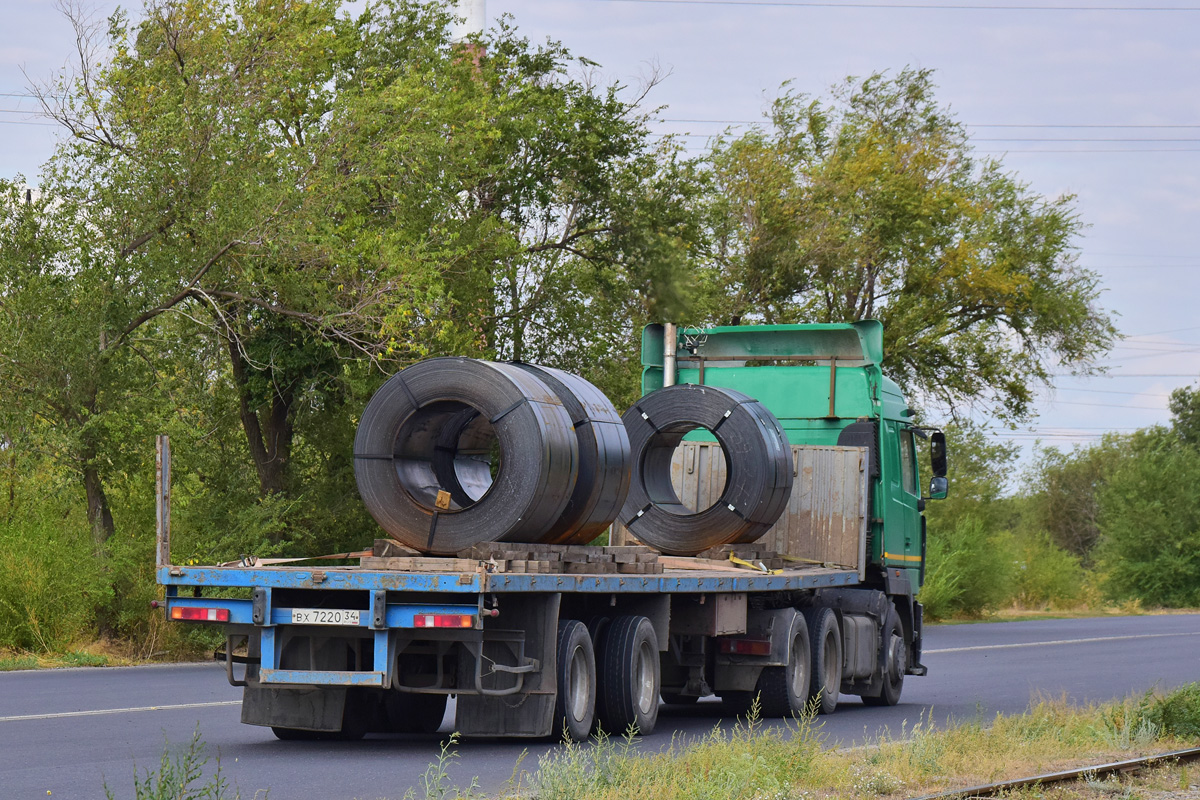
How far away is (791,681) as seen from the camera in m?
14.4

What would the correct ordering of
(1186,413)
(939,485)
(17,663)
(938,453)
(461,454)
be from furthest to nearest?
(1186,413) → (17,663) → (939,485) → (938,453) → (461,454)

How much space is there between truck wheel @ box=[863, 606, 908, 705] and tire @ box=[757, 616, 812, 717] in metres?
2.12

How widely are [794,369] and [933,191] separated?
23.1 meters

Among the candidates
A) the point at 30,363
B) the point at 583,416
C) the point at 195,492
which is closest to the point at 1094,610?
the point at 195,492

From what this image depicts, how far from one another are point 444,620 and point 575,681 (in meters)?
1.55

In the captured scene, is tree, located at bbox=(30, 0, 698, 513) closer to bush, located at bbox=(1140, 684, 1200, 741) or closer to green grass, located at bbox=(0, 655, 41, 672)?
green grass, located at bbox=(0, 655, 41, 672)

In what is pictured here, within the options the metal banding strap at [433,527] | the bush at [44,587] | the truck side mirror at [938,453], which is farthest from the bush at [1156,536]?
the metal banding strap at [433,527]

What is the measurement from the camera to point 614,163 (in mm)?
32188

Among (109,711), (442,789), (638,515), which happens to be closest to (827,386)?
(638,515)

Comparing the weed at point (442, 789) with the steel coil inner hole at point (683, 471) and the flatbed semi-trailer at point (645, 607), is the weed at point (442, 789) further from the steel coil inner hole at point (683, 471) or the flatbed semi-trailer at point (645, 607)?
the steel coil inner hole at point (683, 471)

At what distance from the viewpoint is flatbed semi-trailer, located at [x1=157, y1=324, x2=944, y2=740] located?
33.4 feet

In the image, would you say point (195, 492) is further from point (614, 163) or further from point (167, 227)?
point (614, 163)

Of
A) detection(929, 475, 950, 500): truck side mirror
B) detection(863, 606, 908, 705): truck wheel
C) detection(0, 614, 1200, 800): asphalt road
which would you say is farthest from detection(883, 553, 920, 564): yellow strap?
detection(0, 614, 1200, 800): asphalt road

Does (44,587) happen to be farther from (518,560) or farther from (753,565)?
(518,560)
